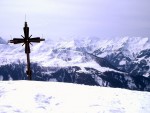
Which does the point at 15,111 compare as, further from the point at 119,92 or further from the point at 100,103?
the point at 119,92

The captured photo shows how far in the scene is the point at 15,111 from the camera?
54.3ft

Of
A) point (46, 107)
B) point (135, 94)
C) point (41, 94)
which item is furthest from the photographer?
point (135, 94)

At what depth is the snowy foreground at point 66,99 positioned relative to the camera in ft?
57.6

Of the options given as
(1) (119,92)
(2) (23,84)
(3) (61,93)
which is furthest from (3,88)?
(1) (119,92)

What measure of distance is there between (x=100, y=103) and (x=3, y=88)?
654 centimetres

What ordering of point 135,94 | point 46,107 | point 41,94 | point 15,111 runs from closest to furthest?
point 15,111 < point 46,107 < point 41,94 < point 135,94

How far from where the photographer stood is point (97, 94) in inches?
803

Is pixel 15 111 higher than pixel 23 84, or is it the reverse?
pixel 23 84

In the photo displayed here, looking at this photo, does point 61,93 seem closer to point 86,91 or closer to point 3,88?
point 86,91

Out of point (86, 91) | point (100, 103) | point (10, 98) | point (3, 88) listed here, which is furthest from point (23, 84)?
point (100, 103)

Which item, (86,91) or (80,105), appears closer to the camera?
(80,105)

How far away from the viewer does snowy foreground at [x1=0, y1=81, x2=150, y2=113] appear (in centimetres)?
1755

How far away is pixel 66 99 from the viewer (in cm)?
1914

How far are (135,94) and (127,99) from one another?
165cm
